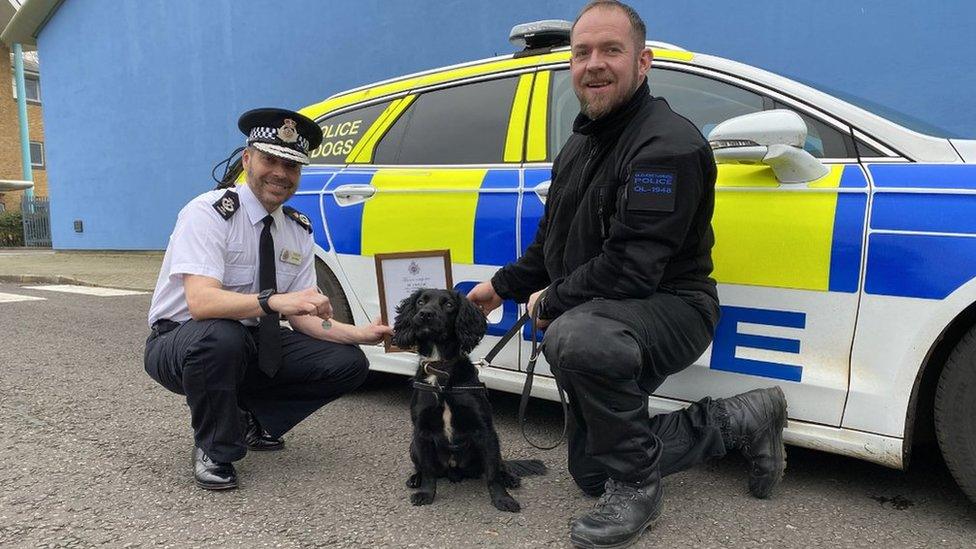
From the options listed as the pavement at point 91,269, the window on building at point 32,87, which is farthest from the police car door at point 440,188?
the window on building at point 32,87

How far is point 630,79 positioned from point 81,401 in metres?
3.21

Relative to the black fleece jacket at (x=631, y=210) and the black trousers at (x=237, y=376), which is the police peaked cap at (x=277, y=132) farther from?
the black fleece jacket at (x=631, y=210)

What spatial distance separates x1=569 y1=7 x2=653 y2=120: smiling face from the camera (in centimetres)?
211

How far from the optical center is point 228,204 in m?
2.53

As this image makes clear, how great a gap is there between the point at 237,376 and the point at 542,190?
1.32 metres

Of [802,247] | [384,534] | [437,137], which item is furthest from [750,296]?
[437,137]

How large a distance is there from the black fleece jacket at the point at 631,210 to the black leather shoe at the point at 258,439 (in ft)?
4.53

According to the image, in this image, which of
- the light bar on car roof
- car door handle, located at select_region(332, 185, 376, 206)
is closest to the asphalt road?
car door handle, located at select_region(332, 185, 376, 206)

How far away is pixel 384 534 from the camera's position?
2082 millimetres

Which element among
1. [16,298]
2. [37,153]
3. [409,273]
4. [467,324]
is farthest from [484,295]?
[37,153]

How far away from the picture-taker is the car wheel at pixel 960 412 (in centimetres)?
192

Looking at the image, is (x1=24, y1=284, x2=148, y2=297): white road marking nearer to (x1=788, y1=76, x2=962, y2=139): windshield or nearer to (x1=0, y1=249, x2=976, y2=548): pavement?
(x1=0, y1=249, x2=976, y2=548): pavement

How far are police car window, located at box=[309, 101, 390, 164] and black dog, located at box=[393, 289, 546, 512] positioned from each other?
4.42 ft

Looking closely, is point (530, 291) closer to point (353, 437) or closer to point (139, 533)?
point (353, 437)
